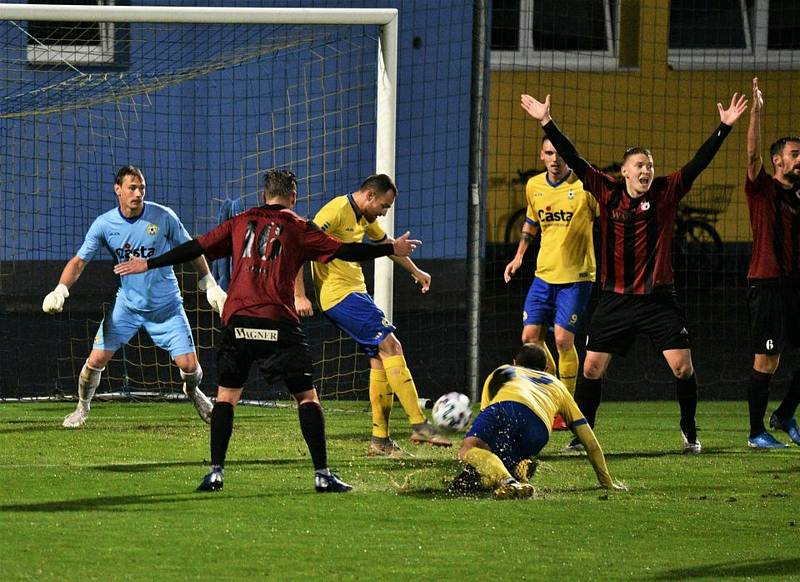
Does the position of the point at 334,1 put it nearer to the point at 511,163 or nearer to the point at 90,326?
the point at 511,163

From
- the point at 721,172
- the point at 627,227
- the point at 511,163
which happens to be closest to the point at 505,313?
the point at 511,163

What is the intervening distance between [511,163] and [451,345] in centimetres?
564

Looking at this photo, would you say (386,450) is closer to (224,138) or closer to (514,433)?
(514,433)

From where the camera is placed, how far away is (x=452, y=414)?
303 inches

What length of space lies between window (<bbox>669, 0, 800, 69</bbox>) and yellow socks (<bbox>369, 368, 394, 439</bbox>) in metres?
13.3

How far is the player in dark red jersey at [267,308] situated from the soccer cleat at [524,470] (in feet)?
2.89

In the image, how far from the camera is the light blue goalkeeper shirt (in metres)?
10.2

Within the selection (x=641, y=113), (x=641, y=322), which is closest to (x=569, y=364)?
(x=641, y=322)

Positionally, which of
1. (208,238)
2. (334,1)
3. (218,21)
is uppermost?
(334,1)

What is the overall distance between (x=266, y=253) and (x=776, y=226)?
12.6 ft

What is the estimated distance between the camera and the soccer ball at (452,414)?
25.2 feet

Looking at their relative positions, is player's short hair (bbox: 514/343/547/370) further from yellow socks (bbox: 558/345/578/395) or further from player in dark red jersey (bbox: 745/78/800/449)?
yellow socks (bbox: 558/345/578/395)

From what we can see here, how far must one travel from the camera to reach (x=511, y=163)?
824 inches

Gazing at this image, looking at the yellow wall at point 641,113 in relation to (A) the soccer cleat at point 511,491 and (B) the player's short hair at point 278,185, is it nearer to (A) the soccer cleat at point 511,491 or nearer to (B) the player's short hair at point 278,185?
(B) the player's short hair at point 278,185
